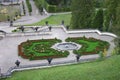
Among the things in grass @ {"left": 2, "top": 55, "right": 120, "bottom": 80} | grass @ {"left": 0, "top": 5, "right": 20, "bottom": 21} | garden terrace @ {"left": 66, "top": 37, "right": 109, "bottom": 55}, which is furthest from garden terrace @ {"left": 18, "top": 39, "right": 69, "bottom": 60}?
grass @ {"left": 0, "top": 5, "right": 20, "bottom": 21}

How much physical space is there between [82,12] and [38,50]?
1530 centimetres

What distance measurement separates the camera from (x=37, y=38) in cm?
3962

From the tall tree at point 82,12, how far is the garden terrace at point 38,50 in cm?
1043

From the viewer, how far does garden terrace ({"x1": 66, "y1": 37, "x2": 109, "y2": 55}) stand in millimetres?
33812

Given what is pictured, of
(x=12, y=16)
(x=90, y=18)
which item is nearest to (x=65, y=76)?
(x=90, y=18)

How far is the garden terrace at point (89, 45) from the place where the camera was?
33.8 metres

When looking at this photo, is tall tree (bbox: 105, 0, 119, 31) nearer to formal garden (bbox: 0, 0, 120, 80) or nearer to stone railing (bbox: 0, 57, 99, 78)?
formal garden (bbox: 0, 0, 120, 80)

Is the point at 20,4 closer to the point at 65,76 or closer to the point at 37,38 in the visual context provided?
the point at 37,38

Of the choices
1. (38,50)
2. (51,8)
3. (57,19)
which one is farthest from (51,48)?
(51,8)

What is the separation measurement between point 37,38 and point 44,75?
50.2 ft

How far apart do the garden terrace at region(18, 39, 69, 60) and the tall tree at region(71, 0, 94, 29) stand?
411 inches

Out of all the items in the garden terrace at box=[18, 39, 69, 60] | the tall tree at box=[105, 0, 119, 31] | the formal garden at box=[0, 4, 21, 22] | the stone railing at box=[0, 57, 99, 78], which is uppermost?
the tall tree at box=[105, 0, 119, 31]

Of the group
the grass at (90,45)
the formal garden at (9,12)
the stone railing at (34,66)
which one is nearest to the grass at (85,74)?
the stone railing at (34,66)

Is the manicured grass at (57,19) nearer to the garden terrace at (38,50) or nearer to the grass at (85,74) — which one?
the garden terrace at (38,50)
